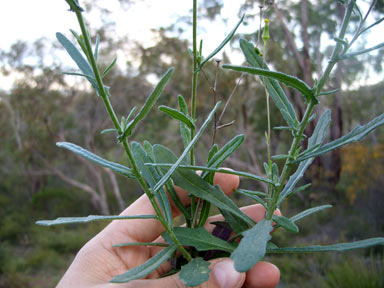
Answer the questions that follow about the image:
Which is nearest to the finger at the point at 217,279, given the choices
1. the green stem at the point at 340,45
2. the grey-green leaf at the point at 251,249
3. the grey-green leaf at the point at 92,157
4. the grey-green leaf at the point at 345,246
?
the grey-green leaf at the point at 345,246

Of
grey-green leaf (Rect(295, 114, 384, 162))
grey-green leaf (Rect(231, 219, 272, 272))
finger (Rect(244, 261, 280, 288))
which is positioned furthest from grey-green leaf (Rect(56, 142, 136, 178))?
finger (Rect(244, 261, 280, 288))

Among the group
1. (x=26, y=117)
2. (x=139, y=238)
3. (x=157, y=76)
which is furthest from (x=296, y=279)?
(x=26, y=117)

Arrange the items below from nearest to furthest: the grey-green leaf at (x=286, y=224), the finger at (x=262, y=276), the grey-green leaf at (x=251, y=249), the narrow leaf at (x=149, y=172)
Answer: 1. the grey-green leaf at (x=251, y=249)
2. the grey-green leaf at (x=286, y=224)
3. the narrow leaf at (x=149, y=172)
4. the finger at (x=262, y=276)

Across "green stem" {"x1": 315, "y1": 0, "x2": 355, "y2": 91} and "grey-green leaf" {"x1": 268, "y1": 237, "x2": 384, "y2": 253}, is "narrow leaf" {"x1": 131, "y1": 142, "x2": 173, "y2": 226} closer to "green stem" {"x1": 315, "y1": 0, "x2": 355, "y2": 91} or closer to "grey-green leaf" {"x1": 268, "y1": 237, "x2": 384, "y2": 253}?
"grey-green leaf" {"x1": 268, "y1": 237, "x2": 384, "y2": 253}

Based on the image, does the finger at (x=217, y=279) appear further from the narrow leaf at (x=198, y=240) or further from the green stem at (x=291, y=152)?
the green stem at (x=291, y=152)

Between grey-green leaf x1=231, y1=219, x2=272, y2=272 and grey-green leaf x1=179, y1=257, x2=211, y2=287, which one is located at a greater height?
grey-green leaf x1=231, y1=219, x2=272, y2=272

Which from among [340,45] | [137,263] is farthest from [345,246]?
[137,263]

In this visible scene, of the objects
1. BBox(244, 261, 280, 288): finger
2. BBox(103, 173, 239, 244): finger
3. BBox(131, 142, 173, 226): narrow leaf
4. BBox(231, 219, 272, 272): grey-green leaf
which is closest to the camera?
BBox(231, 219, 272, 272): grey-green leaf
